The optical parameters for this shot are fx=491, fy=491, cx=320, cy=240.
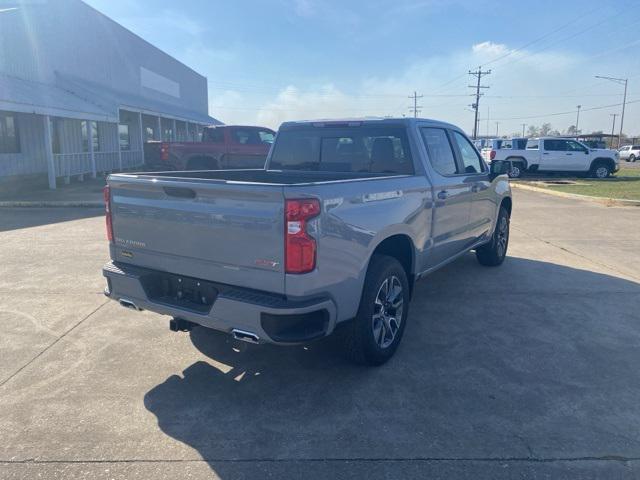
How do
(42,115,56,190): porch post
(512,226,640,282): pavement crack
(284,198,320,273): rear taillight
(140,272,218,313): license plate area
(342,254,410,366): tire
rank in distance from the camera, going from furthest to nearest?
(42,115,56,190): porch post → (512,226,640,282): pavement crack → (342,254,410,366): tire → (140,272,218,313): license plate area → (284,198,320,273): rear taillight

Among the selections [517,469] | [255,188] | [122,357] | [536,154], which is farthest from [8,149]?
[536,154]

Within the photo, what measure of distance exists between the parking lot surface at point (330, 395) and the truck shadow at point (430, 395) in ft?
0.04

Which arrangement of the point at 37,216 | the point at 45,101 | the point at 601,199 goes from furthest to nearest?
the point at 45,101 → the point at 601,199 → the point at 37,216

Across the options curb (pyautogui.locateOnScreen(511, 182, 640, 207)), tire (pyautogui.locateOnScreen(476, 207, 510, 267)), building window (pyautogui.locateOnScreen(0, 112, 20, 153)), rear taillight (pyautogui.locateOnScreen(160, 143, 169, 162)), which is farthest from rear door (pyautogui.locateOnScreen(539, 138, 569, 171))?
building window (pyautogui.locateOnScreen(0, 112, 20, 153))

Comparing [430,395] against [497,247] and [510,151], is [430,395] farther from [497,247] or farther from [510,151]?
[510,151]

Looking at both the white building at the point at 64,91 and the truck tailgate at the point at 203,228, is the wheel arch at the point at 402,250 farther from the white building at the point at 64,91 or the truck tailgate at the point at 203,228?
the white building at the point at 64,91

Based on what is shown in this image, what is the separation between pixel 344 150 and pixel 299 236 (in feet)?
7.43

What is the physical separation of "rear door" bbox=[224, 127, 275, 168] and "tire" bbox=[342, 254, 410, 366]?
12463 millimetres

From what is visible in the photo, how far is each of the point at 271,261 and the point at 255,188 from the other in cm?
45

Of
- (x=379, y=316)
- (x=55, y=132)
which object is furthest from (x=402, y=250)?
(x=55, y=132)

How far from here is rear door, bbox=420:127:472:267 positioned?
15.4 feet

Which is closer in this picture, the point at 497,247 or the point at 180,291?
the point at 180,291

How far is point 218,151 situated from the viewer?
15891 millimetres

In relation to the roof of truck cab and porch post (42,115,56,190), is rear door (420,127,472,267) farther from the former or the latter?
porch post (42,115,56,190)
